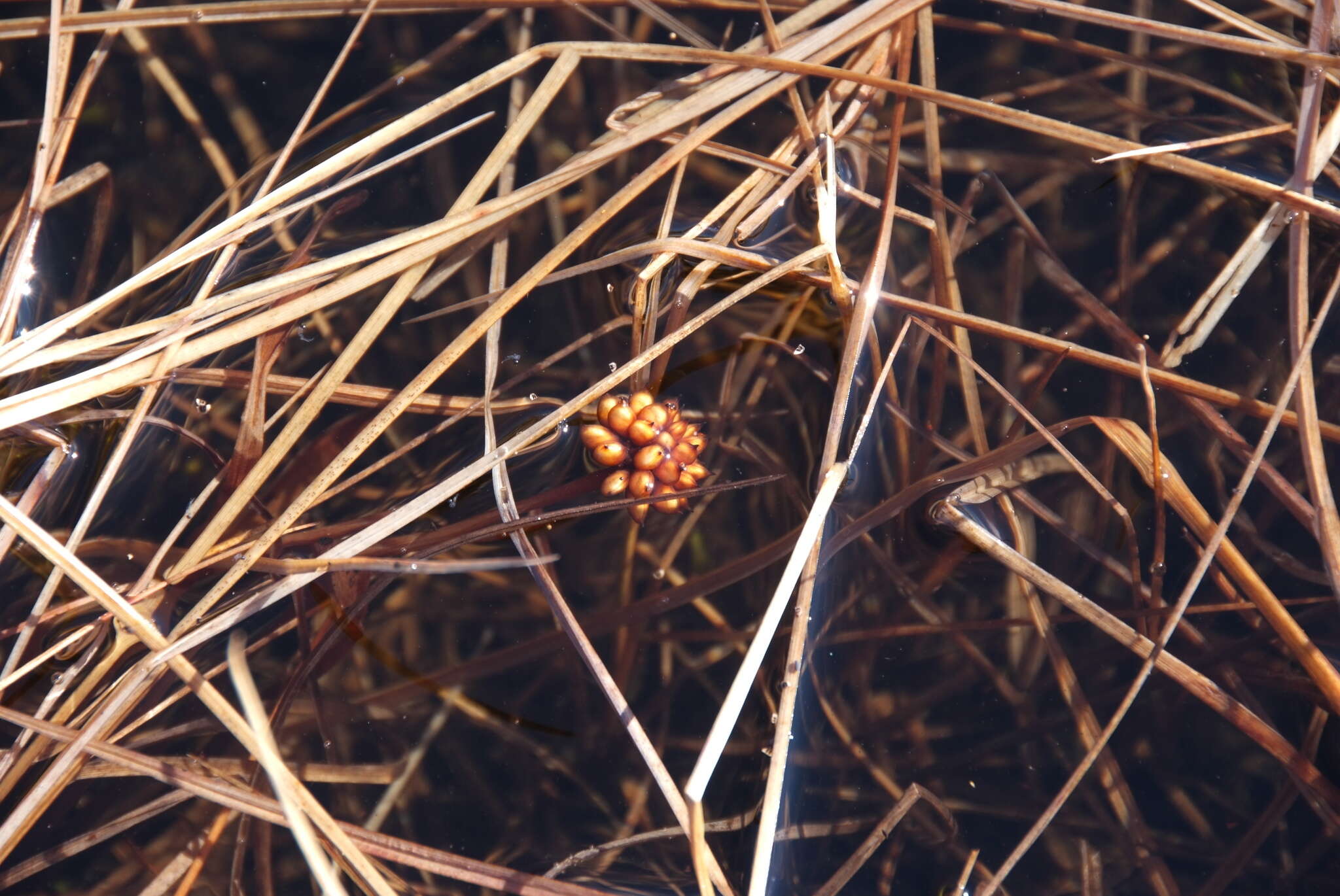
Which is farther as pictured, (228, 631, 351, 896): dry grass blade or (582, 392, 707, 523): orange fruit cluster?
(582, 392, 707, 523): orange fruit cluster

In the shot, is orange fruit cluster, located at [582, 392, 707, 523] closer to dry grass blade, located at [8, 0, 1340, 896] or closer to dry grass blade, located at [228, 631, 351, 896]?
dry grass blade, located at [8, 0, 1340, 896]

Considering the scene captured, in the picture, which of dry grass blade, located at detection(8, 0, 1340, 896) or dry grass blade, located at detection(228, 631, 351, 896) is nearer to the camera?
dry grass blade, located at detection(228, 631, 351, 896)

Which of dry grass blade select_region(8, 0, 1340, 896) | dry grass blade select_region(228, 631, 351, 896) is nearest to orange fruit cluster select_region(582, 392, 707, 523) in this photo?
dry grass blade select_region(8, 0, 1340, 896)

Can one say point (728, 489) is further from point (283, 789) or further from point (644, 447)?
point (283, 789)

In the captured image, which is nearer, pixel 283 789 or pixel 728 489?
pixel 283 789

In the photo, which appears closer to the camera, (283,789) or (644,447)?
(283,789)

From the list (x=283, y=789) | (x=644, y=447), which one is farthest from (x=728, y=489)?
(x=283, y=789)

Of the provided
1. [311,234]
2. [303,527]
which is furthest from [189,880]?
[311,234]

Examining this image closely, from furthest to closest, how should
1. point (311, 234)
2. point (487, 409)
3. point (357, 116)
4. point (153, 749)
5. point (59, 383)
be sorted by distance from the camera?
point (357, 116) → point (311, 234) → point (153, 749) → point (487, 409) → point (59, 383)

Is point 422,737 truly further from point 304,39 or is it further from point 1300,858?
point 1300,858
